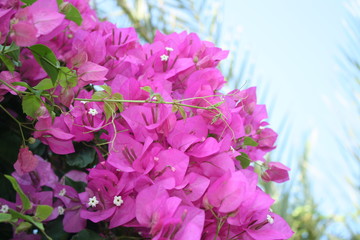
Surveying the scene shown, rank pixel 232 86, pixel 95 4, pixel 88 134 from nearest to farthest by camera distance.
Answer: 1. pixel 88 134
2. pixel 95 4
3. pixel 232 86

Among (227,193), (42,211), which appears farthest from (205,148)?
(42,211)

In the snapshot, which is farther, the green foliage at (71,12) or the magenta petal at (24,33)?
the green foliage at (71,12)

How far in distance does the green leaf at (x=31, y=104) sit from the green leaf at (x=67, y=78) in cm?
3

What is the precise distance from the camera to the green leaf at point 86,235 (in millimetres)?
447

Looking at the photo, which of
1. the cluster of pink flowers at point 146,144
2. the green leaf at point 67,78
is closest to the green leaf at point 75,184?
the cluster of pink flowers at point 146,144

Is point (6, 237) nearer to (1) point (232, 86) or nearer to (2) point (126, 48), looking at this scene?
(2) point (126, 48)

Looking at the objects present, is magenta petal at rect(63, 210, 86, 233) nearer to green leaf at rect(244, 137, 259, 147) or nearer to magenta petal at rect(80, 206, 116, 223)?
magenta petal at rect(80, 206, 116, 223)

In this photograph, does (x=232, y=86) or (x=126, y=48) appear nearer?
(x=126, y=48)

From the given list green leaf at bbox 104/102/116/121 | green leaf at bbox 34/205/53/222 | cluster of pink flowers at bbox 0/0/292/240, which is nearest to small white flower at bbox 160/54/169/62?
cluster of pink flowers at bbox 0/0/292/240

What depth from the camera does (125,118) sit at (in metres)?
0.44

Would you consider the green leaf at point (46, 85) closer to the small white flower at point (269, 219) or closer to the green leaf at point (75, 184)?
the green leaf at point (75, 184)

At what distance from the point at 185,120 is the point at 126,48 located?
0.47ft

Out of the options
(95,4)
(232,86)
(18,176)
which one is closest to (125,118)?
(18,176)

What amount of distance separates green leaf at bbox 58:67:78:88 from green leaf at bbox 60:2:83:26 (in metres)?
0.08
